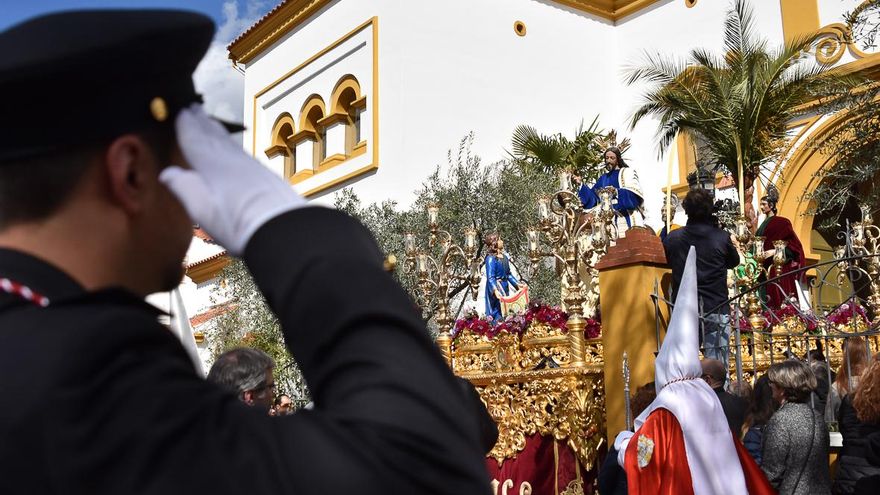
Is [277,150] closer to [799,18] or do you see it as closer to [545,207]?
[799,18]

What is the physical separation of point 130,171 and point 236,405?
27 centimetres

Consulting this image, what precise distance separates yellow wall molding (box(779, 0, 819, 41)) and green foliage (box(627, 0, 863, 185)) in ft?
3.30

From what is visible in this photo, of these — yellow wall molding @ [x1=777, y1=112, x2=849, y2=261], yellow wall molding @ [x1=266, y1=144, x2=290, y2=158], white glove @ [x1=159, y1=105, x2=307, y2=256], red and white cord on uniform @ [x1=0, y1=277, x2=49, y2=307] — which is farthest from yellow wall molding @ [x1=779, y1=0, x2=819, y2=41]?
red and white cord on uniform @ [x1=0, y1=277, x2=49, y2=307]

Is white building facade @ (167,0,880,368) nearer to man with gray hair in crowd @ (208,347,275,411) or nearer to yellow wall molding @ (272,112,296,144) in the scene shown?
yellow wall molding @ (272,112,296,144)

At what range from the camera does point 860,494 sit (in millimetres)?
4691

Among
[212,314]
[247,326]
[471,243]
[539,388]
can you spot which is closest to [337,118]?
[212,314]

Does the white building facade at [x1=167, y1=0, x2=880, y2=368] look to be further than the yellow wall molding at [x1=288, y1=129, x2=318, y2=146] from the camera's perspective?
No

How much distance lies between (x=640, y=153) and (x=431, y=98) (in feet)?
15.9

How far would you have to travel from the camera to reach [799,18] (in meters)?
A: 17.3

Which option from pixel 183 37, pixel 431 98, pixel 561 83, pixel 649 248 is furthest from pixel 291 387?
pixel 183 37

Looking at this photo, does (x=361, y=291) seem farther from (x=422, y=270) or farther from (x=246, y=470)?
(x=422, y=270)

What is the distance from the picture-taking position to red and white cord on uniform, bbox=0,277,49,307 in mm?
864

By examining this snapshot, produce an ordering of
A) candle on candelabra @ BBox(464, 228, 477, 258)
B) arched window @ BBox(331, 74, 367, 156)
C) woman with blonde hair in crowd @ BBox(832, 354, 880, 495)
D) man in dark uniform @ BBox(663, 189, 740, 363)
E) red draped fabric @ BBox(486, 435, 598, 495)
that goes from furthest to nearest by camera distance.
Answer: arched window @ BBox(331, 74, 367, 156) → candle on candelabra @ BBox(464, 228, 477, 258) → red draped fabric @ BBox(486, 435, 598, 495) → man in dark uniform @ BBox(663, 189, 740, 363) → woman with blonde hair in crowd @ BBox(832, 354, 880, 495)

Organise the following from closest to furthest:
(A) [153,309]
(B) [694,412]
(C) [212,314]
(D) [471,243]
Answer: (A) [153,309], (B) [694,412], (D) [471,243], (C) [212,314]
